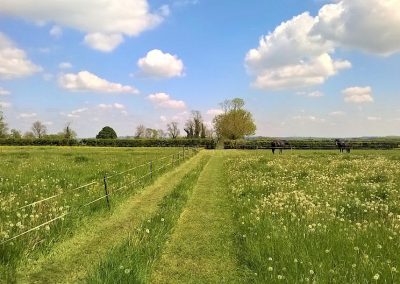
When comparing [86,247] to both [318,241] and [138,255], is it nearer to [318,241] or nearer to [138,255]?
[138,255]

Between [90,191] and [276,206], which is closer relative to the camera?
[276,206]

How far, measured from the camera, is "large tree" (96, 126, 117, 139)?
499 ft

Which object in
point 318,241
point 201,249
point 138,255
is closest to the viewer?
point 138,255

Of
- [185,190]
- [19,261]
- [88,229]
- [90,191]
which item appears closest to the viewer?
[19,261]

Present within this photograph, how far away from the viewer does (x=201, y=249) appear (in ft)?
33.3

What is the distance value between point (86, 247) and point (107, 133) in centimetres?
14741

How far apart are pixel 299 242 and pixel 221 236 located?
2808 millimetres

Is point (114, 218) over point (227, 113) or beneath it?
beneath

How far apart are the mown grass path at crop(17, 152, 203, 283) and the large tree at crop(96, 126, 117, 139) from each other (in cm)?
13937

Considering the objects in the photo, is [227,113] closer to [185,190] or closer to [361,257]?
[185,190]

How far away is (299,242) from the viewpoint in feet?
30.1

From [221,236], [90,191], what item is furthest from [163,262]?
[90,191]

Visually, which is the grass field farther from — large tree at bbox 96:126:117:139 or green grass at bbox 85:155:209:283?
large tree at bbox 96:126:117:139

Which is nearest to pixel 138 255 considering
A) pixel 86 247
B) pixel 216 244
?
pixel 86 247
